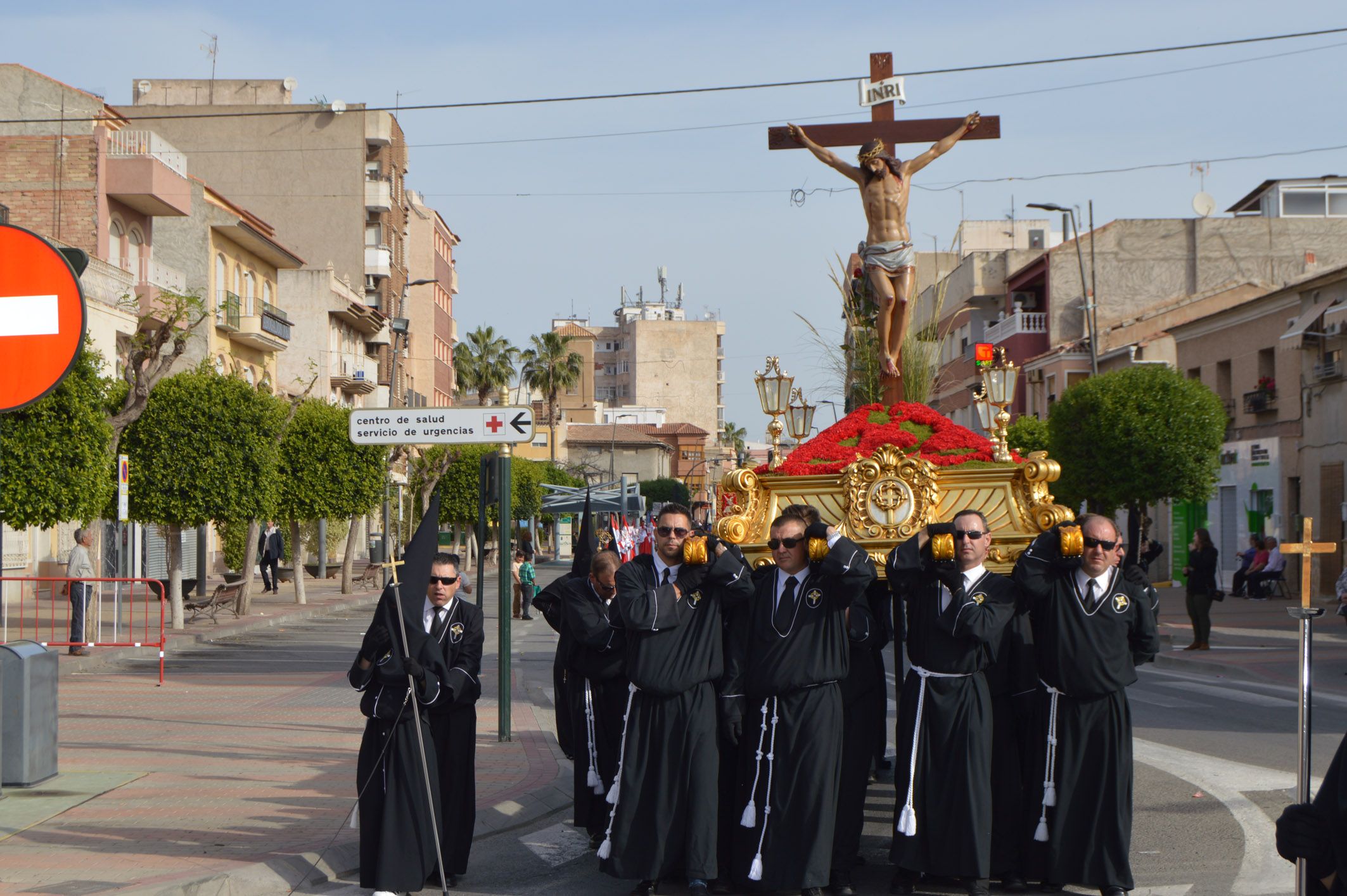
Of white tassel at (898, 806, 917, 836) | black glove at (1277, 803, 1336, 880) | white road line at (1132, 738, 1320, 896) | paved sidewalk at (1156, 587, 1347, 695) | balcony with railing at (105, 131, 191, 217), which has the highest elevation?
balcony with railing at (105, 131, 191, 217)

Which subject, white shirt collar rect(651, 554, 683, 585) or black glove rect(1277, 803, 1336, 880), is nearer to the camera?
black glove rect(1277, 803, 1336, 880)

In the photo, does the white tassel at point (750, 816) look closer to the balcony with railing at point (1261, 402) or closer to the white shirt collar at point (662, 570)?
the white shirt collar at point (662, 570)

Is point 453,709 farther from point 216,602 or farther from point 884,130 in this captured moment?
point 216,602

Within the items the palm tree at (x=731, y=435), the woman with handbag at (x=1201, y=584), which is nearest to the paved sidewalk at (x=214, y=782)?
the woman with handbag at (x=1201, y=584)

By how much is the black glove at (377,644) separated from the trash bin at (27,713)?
3.05 m

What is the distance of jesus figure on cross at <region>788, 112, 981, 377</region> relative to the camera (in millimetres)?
9719

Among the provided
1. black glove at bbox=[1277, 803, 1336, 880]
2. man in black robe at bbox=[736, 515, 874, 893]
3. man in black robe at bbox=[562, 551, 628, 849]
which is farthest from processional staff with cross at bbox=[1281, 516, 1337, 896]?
man in black robe at bbox=[562, 551, 628, 849]

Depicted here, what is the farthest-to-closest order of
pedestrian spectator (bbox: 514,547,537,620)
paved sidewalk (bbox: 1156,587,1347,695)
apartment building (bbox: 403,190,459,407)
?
1. apartment building (bbox: 403,190,459,407)
2. pedestrian spectator (bbox: 514,547,537,620)
3. paved sidewalk (bbox: 1156,587,1347,695)

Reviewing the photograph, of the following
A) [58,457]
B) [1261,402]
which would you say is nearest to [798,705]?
[58,457]

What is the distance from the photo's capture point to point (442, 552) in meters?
7.56

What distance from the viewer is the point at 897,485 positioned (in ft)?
28.5

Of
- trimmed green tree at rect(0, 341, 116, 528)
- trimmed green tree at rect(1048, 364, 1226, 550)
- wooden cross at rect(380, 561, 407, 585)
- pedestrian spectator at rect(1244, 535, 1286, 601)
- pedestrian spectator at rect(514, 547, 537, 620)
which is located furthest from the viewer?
pedestrian spectator at rect(1244, 535, 1286, 601)

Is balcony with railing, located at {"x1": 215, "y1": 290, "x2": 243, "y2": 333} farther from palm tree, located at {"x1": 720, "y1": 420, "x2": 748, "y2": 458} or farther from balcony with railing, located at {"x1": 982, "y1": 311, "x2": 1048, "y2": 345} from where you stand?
palm tree, located at {"x1": 720, "y1": 420, "x2": 748, "y2": 458}

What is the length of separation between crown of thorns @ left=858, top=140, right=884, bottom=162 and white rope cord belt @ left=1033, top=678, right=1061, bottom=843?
4.02 m
